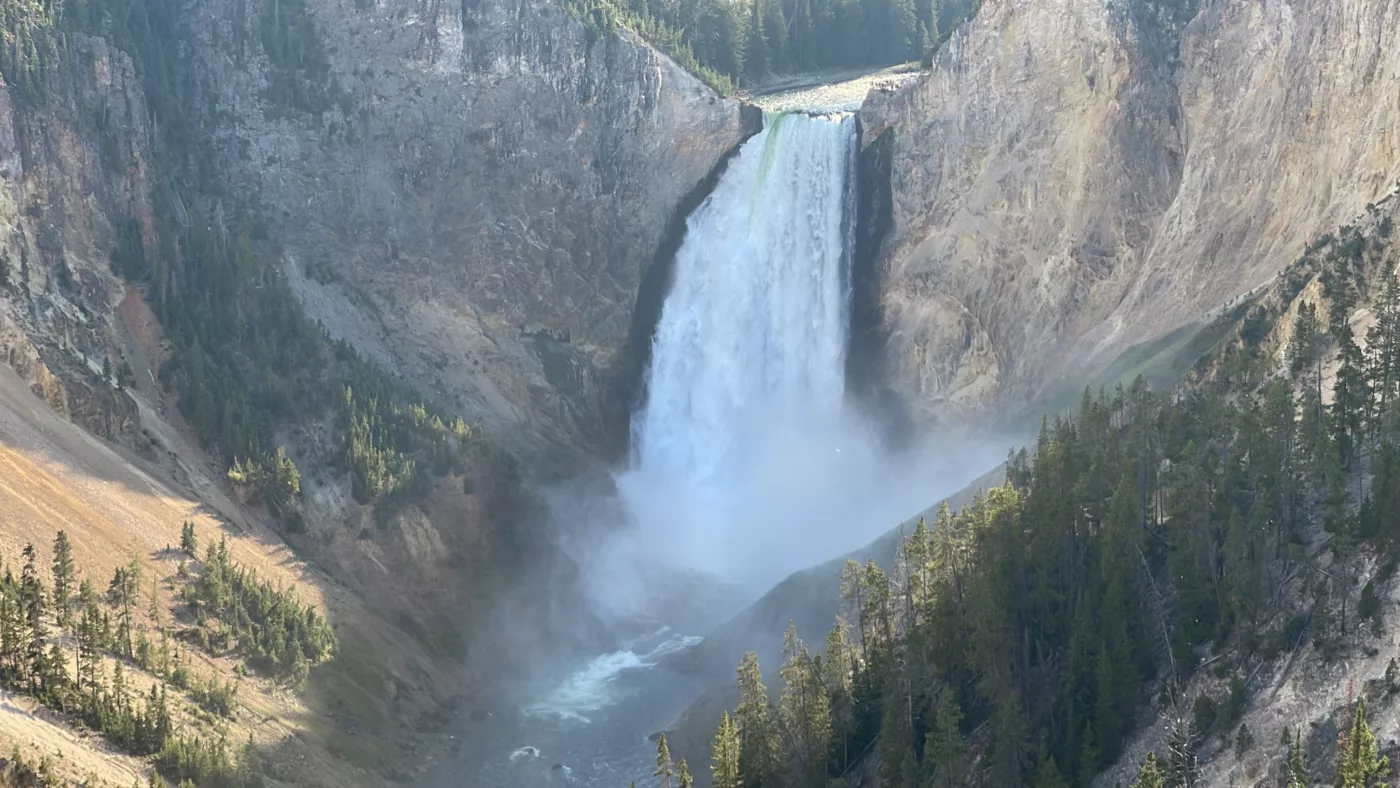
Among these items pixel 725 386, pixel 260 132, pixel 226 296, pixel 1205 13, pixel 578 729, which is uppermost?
pixel 1205 13

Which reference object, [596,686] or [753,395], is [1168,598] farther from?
[753,395]

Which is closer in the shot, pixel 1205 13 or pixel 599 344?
pixel 1205 13

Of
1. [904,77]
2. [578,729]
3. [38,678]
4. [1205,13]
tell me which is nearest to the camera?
[38,678]

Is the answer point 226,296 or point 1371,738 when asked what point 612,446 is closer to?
point 226,296

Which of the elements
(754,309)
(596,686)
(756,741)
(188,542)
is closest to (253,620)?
(188,542)

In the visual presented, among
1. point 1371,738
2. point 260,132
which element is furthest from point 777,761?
point 260,132
